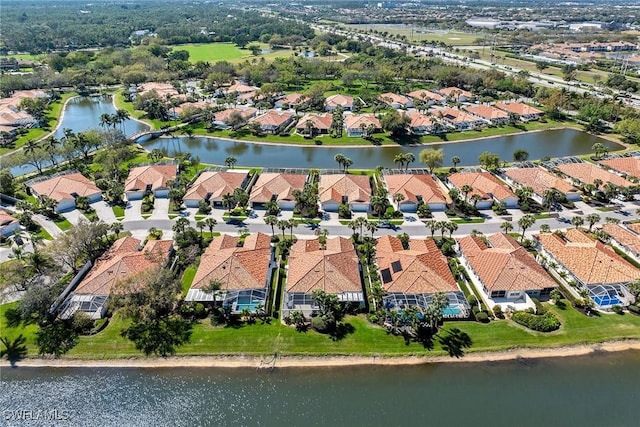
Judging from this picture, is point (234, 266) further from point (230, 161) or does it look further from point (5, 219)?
point (5, 219)

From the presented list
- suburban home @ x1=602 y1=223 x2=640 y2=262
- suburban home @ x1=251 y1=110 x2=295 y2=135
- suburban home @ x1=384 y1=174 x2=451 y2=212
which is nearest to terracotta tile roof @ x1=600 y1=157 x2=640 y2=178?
suburban home @ x1=602 y1=223 x2=640 y2=262

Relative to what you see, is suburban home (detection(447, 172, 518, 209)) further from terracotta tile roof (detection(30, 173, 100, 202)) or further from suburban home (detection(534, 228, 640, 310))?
terracotta tile roof (detection(30, 173, 100, 202))

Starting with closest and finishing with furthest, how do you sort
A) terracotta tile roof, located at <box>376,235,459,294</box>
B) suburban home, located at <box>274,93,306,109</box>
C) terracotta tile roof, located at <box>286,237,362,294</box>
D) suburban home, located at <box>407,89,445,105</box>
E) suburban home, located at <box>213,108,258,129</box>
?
1. terracotta tile roof, located at <box>376,235,459,294</box>
2. terracotta tile roof, located at <box>286,237,362,294</box>
3. suburban home, located at <box>213,108,258,129</box>
4. suburban home, located at <box>274,93,306,109</box>
5. suburban home, located at <box>407,89,445,105</box>

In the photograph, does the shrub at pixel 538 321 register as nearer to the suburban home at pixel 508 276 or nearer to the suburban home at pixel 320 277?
the suburban home at pixel 508 276

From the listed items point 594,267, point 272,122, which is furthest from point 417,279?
point 272,122

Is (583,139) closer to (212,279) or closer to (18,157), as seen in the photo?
(212,279)

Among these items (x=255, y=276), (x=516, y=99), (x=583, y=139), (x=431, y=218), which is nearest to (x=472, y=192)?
(x=431, y=218)

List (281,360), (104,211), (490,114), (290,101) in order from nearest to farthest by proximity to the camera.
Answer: (281,360)
(104,211)
(490,114)
(290,101)
